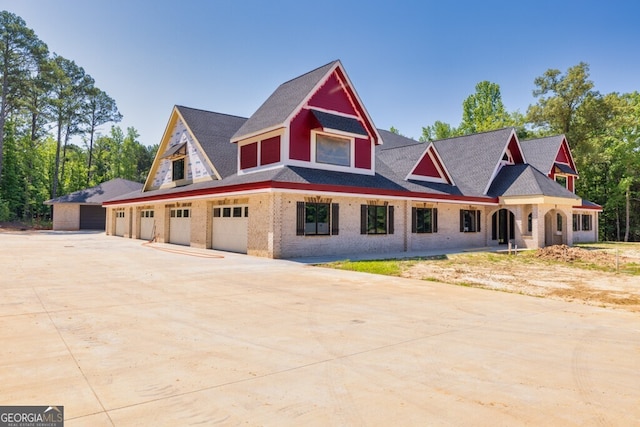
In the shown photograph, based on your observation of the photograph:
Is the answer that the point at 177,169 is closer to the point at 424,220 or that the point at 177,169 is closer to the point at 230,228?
the point at 230,228

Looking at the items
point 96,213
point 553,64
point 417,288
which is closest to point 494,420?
point 417,288

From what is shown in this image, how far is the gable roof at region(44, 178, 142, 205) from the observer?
44.0 metres

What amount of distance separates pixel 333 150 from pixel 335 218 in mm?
3906

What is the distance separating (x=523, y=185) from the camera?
26172mm

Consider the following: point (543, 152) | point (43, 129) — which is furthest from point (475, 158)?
point (43, 129)

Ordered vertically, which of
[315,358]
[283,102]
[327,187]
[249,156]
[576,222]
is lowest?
[315,358]

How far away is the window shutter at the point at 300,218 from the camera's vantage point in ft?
59.9

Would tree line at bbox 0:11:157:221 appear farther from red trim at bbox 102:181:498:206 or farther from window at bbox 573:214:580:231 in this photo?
window at bbox 573:214:580:231

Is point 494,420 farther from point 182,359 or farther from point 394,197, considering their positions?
point 394,197

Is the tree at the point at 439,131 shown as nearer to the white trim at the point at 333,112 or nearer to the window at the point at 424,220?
the window at the point at 424,220

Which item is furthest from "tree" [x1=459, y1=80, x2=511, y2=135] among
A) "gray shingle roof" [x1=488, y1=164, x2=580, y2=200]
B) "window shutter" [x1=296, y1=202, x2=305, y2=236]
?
"window shutter" [x1=296, y1=202, x2=305, y2=236]

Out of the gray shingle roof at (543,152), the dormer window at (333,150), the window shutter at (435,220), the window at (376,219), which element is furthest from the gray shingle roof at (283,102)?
the gray shingle roof at (543,152)

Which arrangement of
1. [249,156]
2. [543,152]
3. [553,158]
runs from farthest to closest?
1. [543,152]
2. [553,158]
3. [249,156]

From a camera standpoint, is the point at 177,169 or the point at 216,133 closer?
the point at 216,133
